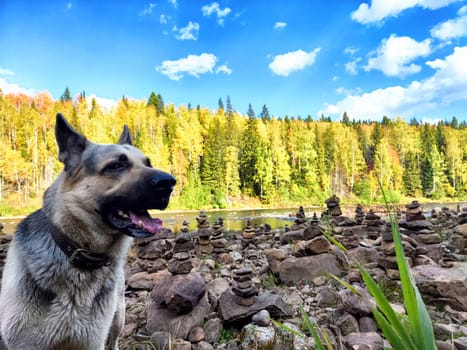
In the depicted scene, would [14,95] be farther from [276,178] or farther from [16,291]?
[16,291]

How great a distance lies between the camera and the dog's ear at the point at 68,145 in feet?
7.20

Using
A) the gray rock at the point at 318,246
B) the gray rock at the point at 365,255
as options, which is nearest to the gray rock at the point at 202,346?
the gray rock at the point at 318,246

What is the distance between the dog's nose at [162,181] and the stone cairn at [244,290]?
6.22ft

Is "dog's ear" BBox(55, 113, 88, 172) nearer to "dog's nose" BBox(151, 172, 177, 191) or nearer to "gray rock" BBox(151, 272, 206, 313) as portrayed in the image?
"dog's nose" BBox(151, 172, 177, 191)

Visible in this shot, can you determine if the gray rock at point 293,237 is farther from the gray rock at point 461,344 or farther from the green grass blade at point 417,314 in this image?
the green grass blade at point 417,314

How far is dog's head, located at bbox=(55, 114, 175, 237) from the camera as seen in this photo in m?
2.11

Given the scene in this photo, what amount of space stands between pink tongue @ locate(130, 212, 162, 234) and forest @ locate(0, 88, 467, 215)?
140 feet

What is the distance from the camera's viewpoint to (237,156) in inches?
2205

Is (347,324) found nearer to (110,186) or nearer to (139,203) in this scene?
(139,203)

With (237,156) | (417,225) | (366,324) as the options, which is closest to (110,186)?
(366,324)

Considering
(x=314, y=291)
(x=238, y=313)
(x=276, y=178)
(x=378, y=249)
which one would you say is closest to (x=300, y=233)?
(x=378, y=249)

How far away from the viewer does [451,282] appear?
3773 mm

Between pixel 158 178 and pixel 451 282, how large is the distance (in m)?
4.16

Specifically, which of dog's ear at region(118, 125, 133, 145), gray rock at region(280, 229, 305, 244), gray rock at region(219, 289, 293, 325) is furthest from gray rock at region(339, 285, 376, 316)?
gray rock at region(280, 229, 305, 244)
